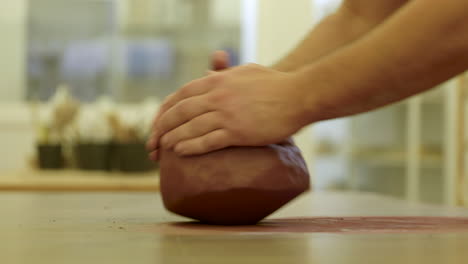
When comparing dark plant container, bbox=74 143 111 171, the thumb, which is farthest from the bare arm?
dark plant container, bbox=74 143 111 171

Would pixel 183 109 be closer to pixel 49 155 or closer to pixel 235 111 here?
pixel 235 111

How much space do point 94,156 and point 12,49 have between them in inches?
44.5

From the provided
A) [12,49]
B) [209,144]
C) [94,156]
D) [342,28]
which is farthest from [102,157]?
[209,144]

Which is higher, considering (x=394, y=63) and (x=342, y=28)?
(x=342, y=28)

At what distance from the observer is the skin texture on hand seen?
2.78 feet

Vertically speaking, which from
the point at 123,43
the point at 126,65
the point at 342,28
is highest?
the point at 123,43

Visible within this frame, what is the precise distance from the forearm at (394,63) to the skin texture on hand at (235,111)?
0.03 m

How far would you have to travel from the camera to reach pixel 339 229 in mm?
865

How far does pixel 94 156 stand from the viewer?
9.25 ft

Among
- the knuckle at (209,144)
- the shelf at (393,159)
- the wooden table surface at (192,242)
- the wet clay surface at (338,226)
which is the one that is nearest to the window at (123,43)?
the shelf at (393,159)

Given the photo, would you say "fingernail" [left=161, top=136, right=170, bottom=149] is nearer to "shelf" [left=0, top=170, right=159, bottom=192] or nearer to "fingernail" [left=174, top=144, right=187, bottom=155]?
"fingernail" [left=174, top=144, right=187, bottom=155]

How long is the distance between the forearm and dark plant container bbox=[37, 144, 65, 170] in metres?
2.18

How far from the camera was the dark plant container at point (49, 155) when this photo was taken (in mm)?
2865

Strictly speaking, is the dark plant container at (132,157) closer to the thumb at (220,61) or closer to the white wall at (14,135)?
the white wall at (14,135)
